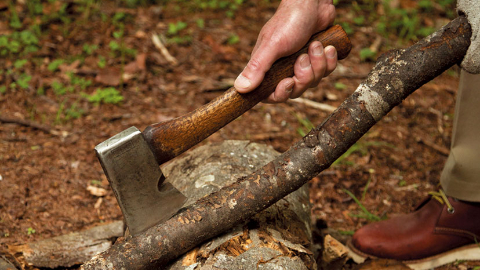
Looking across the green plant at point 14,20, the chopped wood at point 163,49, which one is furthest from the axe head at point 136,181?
the green plant at point 14,20

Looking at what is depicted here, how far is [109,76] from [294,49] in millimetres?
2642

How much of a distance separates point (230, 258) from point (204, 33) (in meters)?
3.91

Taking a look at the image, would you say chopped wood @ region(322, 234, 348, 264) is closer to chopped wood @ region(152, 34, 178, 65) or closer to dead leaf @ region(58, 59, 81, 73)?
chopped wood @ region(152, 34, 178, 65)

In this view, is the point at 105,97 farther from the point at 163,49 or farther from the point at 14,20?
the point at 14,20

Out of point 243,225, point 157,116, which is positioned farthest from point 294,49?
point 157,116

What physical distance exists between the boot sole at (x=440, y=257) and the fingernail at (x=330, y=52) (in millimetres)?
1364

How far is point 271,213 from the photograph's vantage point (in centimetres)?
213

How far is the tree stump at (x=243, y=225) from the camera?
184cm

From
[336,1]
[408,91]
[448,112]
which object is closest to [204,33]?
[336,1]

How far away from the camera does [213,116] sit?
194cm

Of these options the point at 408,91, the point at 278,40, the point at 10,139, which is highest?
the point at 278,40

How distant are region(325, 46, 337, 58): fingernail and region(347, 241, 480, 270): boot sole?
1364 millimetres

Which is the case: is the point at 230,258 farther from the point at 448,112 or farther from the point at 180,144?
the point at 448,112

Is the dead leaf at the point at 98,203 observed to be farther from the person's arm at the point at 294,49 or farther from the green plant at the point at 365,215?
the green plant at the point at 365,215
